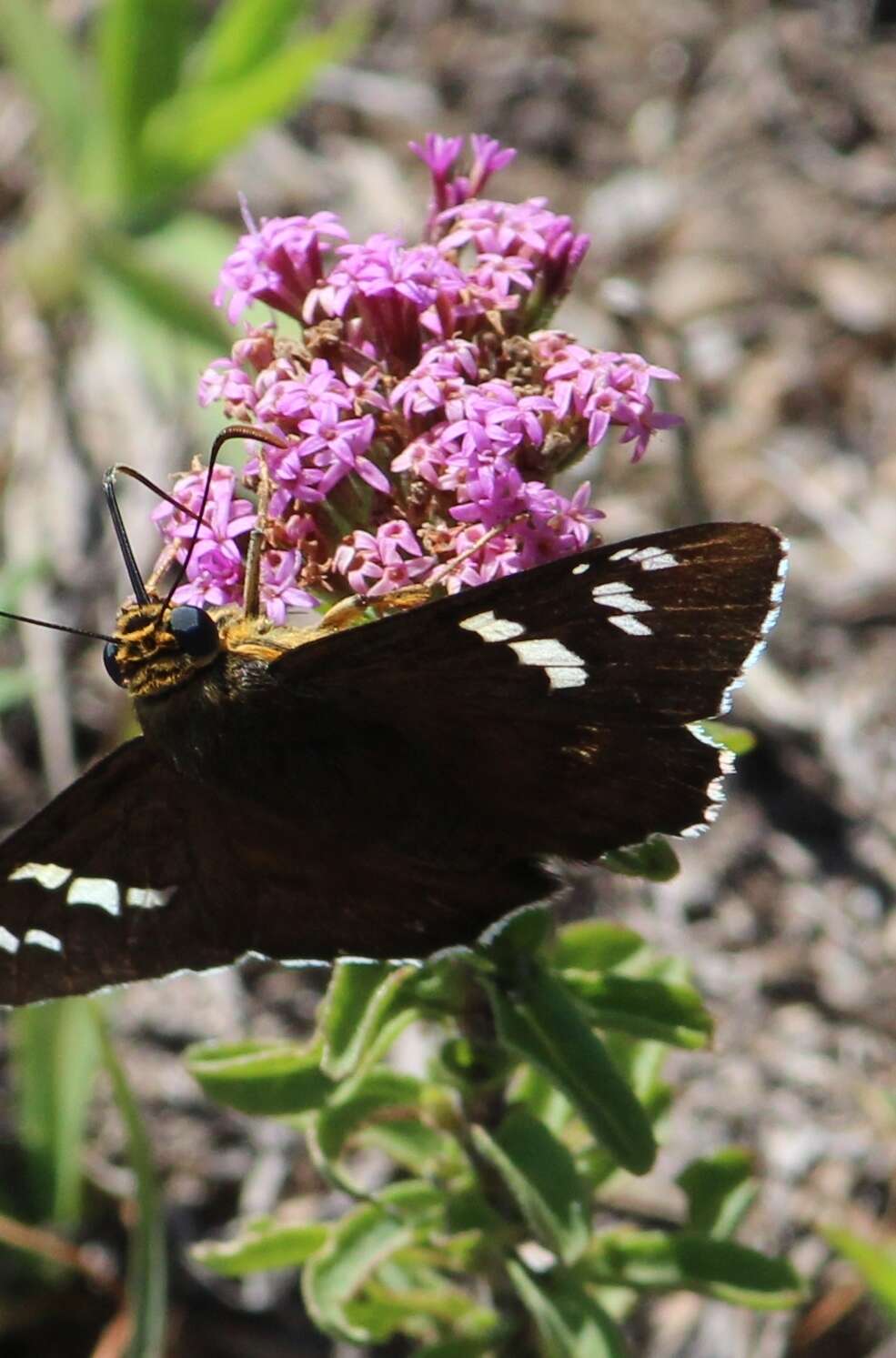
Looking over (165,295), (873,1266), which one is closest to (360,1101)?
(873,1266)

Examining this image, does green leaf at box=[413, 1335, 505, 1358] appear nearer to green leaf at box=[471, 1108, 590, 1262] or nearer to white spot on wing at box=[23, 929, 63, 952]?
green leaf at box=[471, 1108, 590, 1262]

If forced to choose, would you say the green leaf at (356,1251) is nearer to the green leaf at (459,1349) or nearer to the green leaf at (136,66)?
the green leaf at (459,1349)

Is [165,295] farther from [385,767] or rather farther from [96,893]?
[385,767]

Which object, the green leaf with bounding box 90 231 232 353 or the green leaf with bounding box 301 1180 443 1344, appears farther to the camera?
the green leaf with bounding box 90 231 232 353

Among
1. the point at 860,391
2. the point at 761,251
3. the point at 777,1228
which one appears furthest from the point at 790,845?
the point at 761,251

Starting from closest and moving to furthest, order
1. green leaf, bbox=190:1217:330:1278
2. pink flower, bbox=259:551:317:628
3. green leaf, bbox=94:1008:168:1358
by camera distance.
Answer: pink flower, bbox=259:551:317:628
green leaf, bbox=190:1217:330:1278
green leaf, bbox=94:1008:168:1358

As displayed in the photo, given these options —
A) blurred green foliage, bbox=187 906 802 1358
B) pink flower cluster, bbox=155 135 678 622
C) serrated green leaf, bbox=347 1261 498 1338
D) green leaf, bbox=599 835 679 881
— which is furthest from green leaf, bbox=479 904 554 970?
serrated green leaf, bbox=347 1261 498 1338

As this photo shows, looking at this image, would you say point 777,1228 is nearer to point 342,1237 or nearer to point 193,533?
point 342,1237

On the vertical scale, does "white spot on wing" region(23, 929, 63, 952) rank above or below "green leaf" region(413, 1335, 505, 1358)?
above
